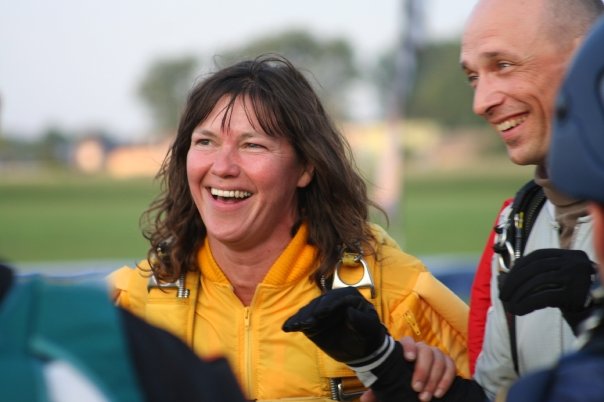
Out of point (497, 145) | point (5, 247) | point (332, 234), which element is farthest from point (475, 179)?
point (332, 234)

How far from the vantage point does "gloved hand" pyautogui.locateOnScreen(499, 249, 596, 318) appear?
256cm

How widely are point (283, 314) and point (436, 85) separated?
68.1 m

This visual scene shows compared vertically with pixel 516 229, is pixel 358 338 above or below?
below

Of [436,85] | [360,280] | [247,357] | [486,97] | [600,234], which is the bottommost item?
[436,85]

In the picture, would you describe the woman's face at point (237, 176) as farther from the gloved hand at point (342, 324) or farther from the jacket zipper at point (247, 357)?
the gloved hand at point (342, 324)

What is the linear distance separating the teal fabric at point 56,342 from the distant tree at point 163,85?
2606 inches

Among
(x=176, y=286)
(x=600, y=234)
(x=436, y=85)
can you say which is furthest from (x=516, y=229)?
(x=436, y=85)

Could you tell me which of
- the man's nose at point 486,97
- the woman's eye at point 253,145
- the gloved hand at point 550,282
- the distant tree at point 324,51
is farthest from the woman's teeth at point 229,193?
the distant tree at point 324,51

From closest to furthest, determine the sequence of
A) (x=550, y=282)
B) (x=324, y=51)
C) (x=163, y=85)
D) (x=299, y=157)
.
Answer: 1. (x=550, y=282)
2. (x=299, y=157)
3. (x=163, y=85)
4. (x=324, y=51)

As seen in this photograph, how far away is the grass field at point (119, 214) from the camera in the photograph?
25.8m

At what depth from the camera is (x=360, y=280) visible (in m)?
3.49

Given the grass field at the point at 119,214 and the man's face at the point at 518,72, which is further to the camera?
the grass field at the point at 119,214

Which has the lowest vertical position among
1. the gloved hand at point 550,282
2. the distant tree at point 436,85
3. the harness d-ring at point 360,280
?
the distant tree at point 436,85

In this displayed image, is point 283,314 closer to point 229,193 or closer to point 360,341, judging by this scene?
point 229,193
